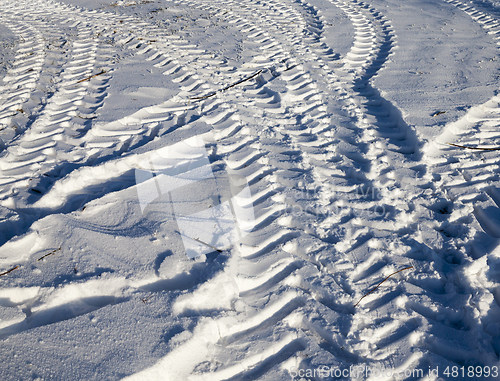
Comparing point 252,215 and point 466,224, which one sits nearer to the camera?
point 466,224

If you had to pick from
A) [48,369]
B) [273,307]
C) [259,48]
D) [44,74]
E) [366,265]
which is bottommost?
[48,369]

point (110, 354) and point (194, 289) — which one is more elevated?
point (194, 289)

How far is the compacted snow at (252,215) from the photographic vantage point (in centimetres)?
169

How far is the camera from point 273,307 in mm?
1884

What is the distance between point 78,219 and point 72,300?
635 mm

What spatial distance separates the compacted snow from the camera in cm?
169

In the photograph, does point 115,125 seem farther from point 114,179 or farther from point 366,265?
point 366,265

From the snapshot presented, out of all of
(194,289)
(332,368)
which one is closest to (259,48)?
(194,289)

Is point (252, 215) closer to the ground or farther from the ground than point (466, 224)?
closer to the ground

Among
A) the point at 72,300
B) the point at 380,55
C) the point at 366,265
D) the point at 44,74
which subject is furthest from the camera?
the point at 380,55

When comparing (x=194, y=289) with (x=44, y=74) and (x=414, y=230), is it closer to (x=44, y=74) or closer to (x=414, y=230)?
(x=414, y=230)

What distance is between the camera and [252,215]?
238 cm

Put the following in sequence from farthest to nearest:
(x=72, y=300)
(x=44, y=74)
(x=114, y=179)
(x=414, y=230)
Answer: (x=44, y=74) < (x=114, y=179) < (x=414, y=230) < (x=72, y=300)

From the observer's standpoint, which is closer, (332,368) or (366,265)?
(332,368)
